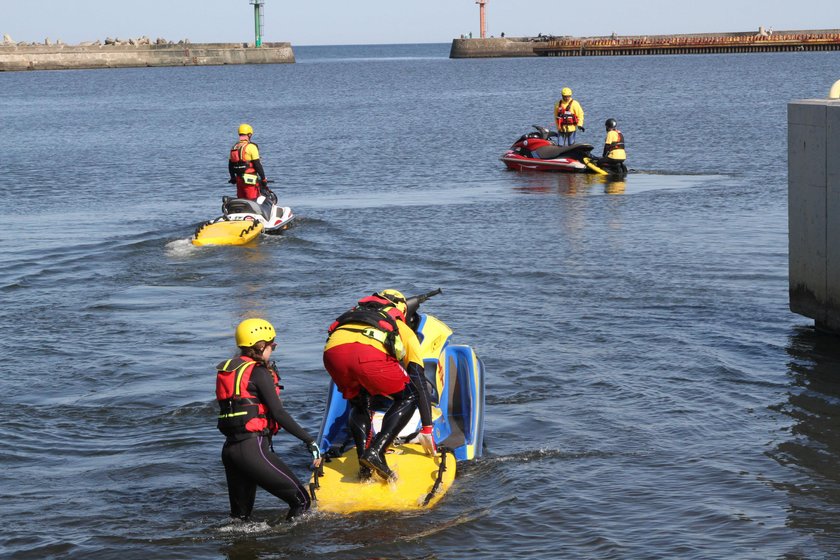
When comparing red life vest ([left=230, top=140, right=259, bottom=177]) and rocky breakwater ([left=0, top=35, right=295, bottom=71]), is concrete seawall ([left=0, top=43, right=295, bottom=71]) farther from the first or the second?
red life vest ([left=230, top=140, right=259, bottom=177])

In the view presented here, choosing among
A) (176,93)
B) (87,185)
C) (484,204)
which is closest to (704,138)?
(484,204)

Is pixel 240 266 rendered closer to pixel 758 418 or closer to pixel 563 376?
pixel 563 376

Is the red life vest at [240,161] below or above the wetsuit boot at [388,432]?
above

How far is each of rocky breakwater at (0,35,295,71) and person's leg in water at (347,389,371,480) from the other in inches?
5012

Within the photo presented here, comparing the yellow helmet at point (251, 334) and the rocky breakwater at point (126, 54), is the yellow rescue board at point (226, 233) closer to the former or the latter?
the yellow helmet at point (251, 334)

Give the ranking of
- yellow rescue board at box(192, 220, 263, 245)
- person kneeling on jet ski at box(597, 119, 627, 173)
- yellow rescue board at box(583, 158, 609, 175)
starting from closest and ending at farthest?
yellow rescue board at box(192, 220, 263, 245)
person kneeling on jet ski at box(597, 119, 627, 173)
yellow rescue board at box(583, 158, 609, 175)

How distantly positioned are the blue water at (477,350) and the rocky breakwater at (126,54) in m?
102

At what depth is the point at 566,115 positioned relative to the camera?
29.5m

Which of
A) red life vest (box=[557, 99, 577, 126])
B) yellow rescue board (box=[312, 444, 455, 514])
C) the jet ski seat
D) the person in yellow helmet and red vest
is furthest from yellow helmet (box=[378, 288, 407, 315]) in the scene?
red life vest (box=[557, 99, 577, 126])

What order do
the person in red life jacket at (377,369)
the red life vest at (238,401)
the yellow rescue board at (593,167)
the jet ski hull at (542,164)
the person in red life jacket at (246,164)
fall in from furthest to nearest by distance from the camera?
the jet ski hull at (542,164) < the yellow rescue board at (593,167) < the person in red life jacket at (246,164) < the person in red life jacket at (377,369) < the red life vest at (238,401)

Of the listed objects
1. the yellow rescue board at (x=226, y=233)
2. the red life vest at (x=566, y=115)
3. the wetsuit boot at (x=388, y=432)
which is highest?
the red life vest at (x=566, y=115)

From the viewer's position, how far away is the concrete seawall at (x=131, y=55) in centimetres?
13025

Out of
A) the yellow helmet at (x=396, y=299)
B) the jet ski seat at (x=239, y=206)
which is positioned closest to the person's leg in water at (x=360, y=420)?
the yellow helmet at (x=396, y=299)

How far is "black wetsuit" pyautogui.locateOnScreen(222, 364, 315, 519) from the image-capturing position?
812cm
